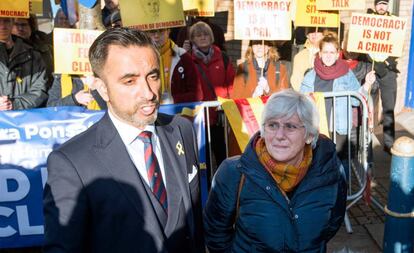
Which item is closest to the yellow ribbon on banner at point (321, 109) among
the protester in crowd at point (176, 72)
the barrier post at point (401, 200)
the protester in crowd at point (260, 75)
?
the protester in crowd at point (260, 75)

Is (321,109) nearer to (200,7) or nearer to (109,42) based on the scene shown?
(200,7)

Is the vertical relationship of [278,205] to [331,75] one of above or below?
below

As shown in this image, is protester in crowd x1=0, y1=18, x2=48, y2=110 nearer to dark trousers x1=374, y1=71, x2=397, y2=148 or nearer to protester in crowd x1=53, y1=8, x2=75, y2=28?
protester in crowd x1=53, y1=8, x2=75, y2=28

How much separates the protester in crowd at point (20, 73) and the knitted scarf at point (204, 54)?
175 cm

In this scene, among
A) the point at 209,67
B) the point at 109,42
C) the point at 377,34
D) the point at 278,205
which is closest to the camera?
the point at 109,42

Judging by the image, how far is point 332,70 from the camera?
18.0 ft

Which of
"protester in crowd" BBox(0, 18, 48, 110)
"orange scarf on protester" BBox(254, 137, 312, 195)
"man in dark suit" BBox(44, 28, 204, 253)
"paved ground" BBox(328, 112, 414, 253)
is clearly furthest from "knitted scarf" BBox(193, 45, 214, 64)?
"man in dark suit" BBox(44, 28, 204, 253)

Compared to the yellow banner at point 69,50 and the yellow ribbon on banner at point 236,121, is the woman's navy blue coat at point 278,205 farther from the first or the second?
the yellow banner at point 69,50

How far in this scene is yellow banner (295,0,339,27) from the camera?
6.46m

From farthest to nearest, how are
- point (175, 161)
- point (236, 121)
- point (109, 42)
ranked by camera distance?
point (236, 121), point (175, 161), point (109, 42)

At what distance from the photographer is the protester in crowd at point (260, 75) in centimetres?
554

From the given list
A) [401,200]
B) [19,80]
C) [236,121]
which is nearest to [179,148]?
[401,200]

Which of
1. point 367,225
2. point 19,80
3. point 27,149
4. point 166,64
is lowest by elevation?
point 367,225

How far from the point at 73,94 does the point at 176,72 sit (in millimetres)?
1073
